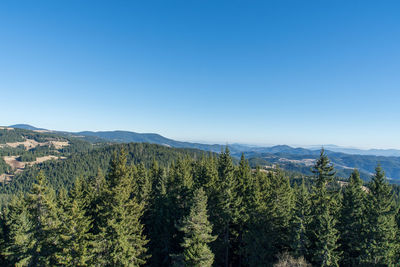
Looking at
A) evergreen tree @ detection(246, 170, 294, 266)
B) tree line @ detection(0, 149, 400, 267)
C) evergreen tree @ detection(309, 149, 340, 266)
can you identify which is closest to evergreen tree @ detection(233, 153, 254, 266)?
tree line @ detection(0, 149, 400, 267)

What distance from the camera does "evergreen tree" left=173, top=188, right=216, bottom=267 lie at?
73.3ft

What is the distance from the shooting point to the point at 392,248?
23906 millimetres

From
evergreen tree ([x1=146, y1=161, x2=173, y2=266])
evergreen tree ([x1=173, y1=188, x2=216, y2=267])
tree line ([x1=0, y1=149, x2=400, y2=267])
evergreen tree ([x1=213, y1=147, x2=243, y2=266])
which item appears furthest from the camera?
evergreen tree ([x1=146, y1=161, x2=173, y2=266])

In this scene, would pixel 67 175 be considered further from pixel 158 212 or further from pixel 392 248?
pixel 392 248

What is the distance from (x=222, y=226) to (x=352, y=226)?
18.2 metres

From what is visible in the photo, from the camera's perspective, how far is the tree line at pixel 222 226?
2259 centimetres

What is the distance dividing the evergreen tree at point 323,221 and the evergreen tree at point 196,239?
12.7 meters

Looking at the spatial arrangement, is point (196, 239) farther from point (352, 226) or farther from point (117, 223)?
point (352, 226)

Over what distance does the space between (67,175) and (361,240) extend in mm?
219081

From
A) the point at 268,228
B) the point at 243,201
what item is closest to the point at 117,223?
the point at 243,201

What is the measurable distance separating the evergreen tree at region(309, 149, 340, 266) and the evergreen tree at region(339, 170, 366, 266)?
1.95 meters

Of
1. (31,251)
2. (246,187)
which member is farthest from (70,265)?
(246,187)

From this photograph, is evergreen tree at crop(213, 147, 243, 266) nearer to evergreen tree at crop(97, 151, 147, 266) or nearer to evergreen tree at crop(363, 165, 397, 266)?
evergreen tree at crop(97, 151, 147, 266)

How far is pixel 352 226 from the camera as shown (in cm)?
2606
